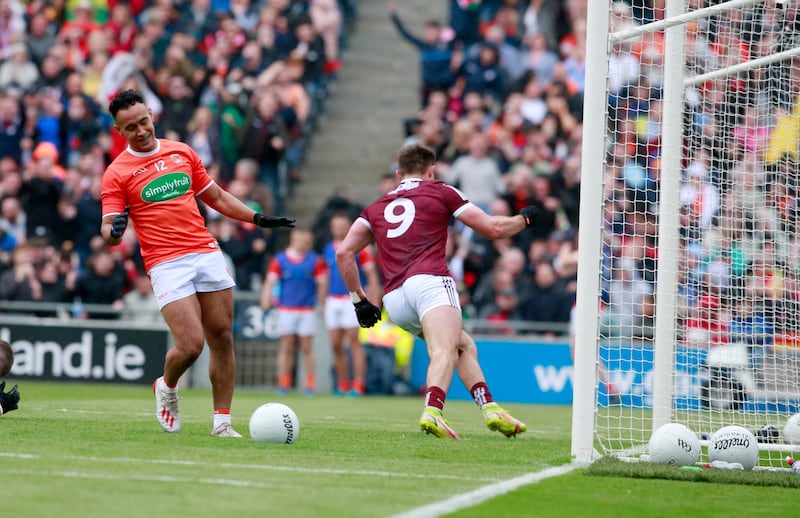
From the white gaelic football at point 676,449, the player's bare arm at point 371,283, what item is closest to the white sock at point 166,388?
the white gaelic football at point 676,449

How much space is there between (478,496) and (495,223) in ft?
12.0

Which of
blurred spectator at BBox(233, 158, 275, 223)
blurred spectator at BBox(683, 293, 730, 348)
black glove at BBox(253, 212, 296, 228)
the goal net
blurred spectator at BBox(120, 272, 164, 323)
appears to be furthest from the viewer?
blurred spectator at BBox(233, 158, 275, 223)

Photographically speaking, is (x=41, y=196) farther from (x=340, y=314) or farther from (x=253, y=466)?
(x=253, y=466)

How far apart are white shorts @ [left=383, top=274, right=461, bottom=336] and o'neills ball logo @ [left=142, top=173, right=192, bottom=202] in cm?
193

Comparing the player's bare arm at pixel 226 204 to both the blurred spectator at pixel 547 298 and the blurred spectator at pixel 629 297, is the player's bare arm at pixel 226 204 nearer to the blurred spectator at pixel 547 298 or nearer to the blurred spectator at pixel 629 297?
the blurred spectator at pixel 629 297

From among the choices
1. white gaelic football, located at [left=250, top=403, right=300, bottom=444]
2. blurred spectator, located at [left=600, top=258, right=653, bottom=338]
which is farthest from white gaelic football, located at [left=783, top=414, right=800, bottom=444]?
white gaelic football, located at [left=250, top=403, right=300, bottom=444]

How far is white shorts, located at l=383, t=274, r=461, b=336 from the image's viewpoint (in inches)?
405

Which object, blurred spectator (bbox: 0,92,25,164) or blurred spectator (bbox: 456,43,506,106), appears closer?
blurred spectator (bbox: 456,43,506,106)

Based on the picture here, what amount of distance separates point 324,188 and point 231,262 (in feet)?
11.3

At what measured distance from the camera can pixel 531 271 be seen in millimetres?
19672

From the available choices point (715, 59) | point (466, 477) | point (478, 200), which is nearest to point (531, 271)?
point (478, 200)

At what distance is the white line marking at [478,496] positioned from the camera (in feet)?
19.7

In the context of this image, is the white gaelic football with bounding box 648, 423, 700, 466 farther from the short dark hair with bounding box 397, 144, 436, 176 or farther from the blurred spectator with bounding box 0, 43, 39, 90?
the blurred spectator with bounding box 0, 43, 39, 90

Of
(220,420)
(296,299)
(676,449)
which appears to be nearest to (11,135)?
(296,299)
